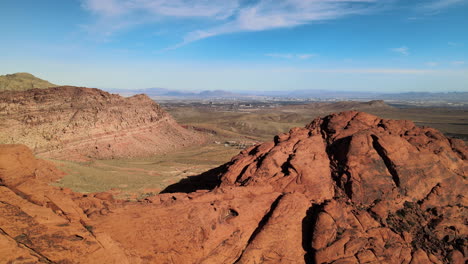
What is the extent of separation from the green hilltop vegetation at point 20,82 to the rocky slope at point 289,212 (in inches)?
2324

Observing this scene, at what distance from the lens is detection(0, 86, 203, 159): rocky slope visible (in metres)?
37.7

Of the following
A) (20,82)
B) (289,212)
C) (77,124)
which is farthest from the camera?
(20,82)

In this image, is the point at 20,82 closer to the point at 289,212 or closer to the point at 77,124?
the point at 77,124

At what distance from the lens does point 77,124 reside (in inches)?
1656

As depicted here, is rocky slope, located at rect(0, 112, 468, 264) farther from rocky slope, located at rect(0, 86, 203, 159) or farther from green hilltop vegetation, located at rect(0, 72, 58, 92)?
green hilltop vegetation, located at rect(0, 72, 58, 92)

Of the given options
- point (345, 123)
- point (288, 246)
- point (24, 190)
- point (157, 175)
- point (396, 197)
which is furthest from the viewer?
point (157, 175)

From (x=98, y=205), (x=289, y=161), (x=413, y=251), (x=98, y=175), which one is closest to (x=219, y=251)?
(x=98, y=205)

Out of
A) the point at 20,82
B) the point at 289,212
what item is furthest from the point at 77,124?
the point at 289,212

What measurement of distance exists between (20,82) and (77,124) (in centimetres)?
3431

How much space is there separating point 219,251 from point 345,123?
43.9 feet

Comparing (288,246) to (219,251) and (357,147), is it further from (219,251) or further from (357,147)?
(357,147)

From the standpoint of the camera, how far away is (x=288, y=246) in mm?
12719

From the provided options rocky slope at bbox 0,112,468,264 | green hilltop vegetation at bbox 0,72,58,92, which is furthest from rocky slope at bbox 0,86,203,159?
rocky slope at bbox 0,112,468,264

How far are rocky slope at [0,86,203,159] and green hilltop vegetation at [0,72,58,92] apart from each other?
2419 centimetres
